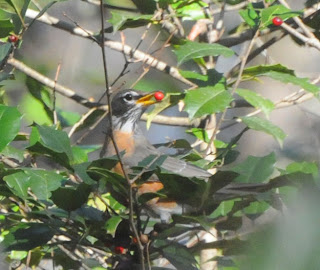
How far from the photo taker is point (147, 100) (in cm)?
268

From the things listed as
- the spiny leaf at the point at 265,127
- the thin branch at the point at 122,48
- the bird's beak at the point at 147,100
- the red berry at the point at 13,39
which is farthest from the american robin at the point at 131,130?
the red berry at the point at 13,39

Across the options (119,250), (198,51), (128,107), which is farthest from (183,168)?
(128,107)

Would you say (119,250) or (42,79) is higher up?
(42,79)

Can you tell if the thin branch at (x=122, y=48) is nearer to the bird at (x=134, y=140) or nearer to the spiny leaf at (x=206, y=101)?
the bird at (x=134, y=140)

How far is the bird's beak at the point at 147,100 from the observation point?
8.62 feet

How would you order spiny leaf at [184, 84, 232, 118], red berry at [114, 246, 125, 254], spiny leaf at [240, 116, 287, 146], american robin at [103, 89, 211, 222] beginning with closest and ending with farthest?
1. red berry at [114, 246, 125, 254]
2. spiny leaf at [240, 116, 287, 146]
3. spiny leaf at [184, 84, 232, 118]
4. american robin at [103, 89, 211, 222]

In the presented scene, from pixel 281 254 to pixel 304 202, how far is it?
49mm

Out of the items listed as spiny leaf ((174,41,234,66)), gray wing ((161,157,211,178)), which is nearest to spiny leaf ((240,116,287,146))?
gray wing ((161,157,211,178))

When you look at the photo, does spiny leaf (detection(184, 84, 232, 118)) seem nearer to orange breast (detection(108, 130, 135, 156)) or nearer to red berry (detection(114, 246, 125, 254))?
red berry (detection(114, 246, 125, 254))

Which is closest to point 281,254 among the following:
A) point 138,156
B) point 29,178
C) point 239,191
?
point 239,191

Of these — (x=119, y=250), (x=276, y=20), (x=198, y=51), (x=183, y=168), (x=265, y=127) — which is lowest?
(x=119, y=250)

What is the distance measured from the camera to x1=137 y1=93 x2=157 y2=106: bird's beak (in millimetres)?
2627

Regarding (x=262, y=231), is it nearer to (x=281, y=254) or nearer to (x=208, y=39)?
(x=281, y=254)

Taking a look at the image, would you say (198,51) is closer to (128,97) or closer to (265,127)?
(265,127)
